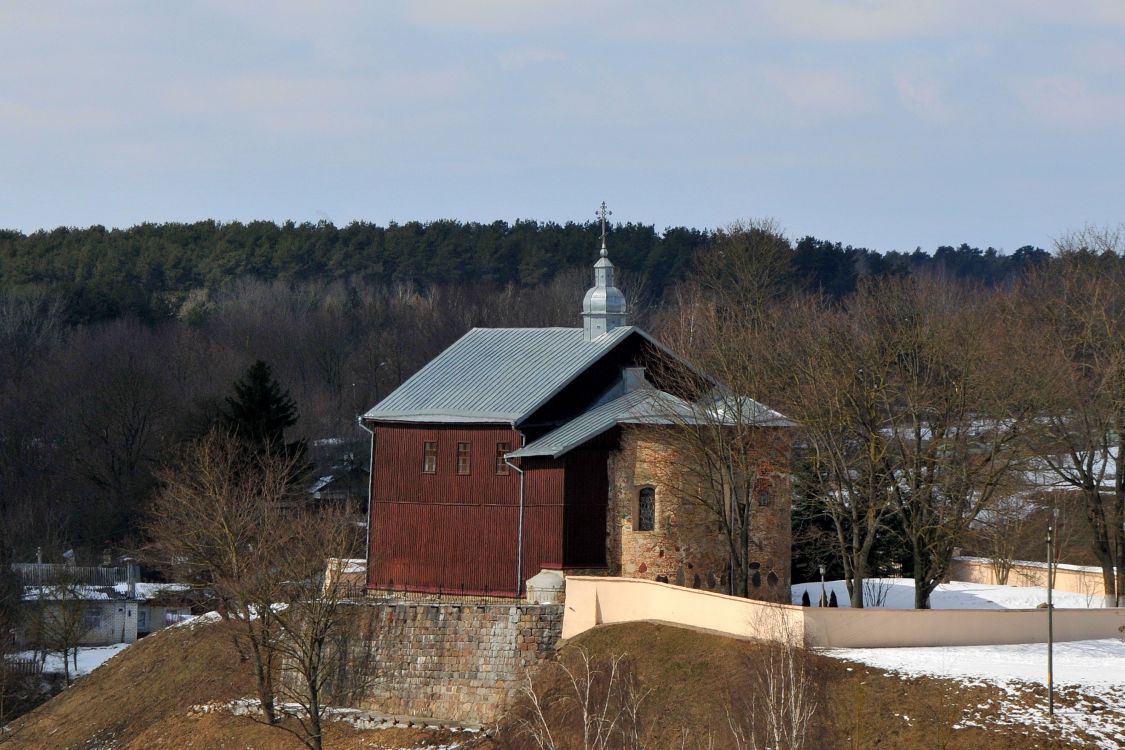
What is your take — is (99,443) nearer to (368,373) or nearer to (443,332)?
(368,373)

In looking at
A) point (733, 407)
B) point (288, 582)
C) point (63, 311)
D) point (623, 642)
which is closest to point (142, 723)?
point (288, 582)

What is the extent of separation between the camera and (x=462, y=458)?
38969mm

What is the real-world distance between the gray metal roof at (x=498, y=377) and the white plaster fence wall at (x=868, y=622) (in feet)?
23.2

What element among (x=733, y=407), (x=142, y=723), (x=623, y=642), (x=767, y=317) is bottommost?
(x=142, y=723)

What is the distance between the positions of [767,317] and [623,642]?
21848mm

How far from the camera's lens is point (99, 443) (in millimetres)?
70562

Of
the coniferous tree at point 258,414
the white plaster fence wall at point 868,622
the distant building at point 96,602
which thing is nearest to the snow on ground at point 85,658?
the distant building at point 96,602

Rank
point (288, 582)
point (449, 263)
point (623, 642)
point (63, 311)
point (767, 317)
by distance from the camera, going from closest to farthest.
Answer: point (623, 642) < point (288, 582) < point (767, 317) < point (63, 311) < point (449, 263)

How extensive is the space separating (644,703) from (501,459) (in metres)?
9.44

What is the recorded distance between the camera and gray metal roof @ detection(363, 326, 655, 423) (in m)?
38.8

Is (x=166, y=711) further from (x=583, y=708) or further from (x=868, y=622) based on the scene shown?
(x=868, y=622)

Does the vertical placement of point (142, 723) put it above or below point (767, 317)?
below

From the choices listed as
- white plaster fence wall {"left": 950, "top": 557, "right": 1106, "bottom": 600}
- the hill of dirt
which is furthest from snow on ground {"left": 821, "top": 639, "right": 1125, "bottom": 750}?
white plaster fence wall {"left": 950, "top": 557, "right": 1106, "bottom": 600}

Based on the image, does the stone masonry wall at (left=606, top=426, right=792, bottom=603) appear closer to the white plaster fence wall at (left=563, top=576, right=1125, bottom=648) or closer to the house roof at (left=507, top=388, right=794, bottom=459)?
the house roof at (left=507, top=388, right=794, bottom=459)
